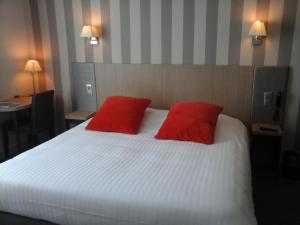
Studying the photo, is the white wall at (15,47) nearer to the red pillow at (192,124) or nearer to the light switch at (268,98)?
the red pillow at (192,124)

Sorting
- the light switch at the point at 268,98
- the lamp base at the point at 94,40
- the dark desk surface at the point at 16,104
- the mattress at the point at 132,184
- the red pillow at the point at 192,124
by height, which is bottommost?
the mattress at the point at 132,184

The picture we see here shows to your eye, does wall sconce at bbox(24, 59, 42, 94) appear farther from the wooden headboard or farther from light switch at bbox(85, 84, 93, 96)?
the wooden headboard

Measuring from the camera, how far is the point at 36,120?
3186 millimetres

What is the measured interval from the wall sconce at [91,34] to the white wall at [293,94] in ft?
7.21

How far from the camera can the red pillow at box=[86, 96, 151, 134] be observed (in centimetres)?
268

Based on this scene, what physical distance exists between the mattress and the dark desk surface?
3.10 feet

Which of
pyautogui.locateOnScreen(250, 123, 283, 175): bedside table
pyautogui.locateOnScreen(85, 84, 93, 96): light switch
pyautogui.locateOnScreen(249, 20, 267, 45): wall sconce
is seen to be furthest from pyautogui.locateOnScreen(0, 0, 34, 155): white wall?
pyautogui.locateOnScreen(250, 123, 283, 175): bedside table

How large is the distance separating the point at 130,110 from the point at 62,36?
1530 mm

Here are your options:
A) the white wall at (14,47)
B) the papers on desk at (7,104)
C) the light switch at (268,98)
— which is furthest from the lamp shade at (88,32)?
the light switch at (268,98)

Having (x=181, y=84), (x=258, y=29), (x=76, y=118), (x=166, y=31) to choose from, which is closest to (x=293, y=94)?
(x=258, y=29)

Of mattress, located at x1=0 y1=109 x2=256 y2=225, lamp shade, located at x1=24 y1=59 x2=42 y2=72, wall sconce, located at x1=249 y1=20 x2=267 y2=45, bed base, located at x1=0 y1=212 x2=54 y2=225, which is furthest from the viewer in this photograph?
lamp shade, located at x1=24 y1=59 x2=42 y2=72

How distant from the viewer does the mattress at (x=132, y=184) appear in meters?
1.45

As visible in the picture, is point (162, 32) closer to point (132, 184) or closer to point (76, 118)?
point (76, 118)

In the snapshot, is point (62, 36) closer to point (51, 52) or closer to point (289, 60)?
point (51, 52)
